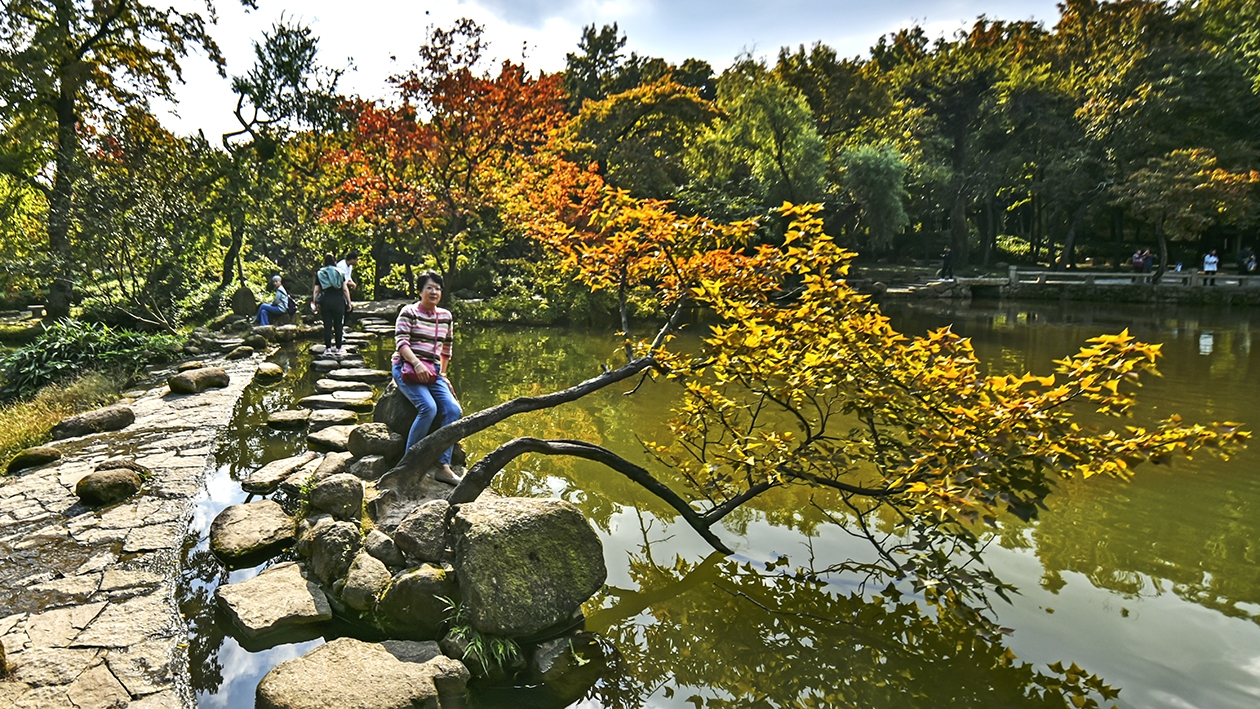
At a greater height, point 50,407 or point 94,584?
point 50,407

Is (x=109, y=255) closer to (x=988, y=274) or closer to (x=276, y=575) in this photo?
(x=276, y=575)

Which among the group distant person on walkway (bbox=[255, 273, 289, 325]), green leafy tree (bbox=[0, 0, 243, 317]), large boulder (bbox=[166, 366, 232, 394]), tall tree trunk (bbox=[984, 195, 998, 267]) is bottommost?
large boulder (bbox=[166, 366, 232, 394])

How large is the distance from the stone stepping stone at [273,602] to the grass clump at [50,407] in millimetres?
4268

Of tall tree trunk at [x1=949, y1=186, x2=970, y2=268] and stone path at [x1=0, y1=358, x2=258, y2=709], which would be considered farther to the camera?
tall tree trunk at [x1=949, y1=186, x2=970, y2=268]

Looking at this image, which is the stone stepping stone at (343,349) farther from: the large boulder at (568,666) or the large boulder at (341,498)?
the large boulder at (568,666)

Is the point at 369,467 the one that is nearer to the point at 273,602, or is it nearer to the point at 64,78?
the point at 273,602

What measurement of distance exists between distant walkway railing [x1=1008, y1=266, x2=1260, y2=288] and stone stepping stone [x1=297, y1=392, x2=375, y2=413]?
83.3ft

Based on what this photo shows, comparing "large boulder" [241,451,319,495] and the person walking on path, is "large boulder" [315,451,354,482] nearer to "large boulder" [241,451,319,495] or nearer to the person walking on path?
"large boulder" [241,451,319,495]

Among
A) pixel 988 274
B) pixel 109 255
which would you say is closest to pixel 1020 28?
pixel 988 274

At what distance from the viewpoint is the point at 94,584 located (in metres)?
3.45

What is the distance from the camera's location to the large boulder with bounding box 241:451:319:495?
4930mm

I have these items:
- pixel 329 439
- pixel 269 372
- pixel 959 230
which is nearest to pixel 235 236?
pixel 269 372

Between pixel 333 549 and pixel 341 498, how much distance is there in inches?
20.7

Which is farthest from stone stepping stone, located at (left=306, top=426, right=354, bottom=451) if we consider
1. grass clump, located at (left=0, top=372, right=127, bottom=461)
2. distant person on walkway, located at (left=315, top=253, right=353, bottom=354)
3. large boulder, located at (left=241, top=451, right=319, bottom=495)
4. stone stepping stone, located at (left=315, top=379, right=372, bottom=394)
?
distant person on walkway, located at (left=315, top=253, right=353, bottom=354)
